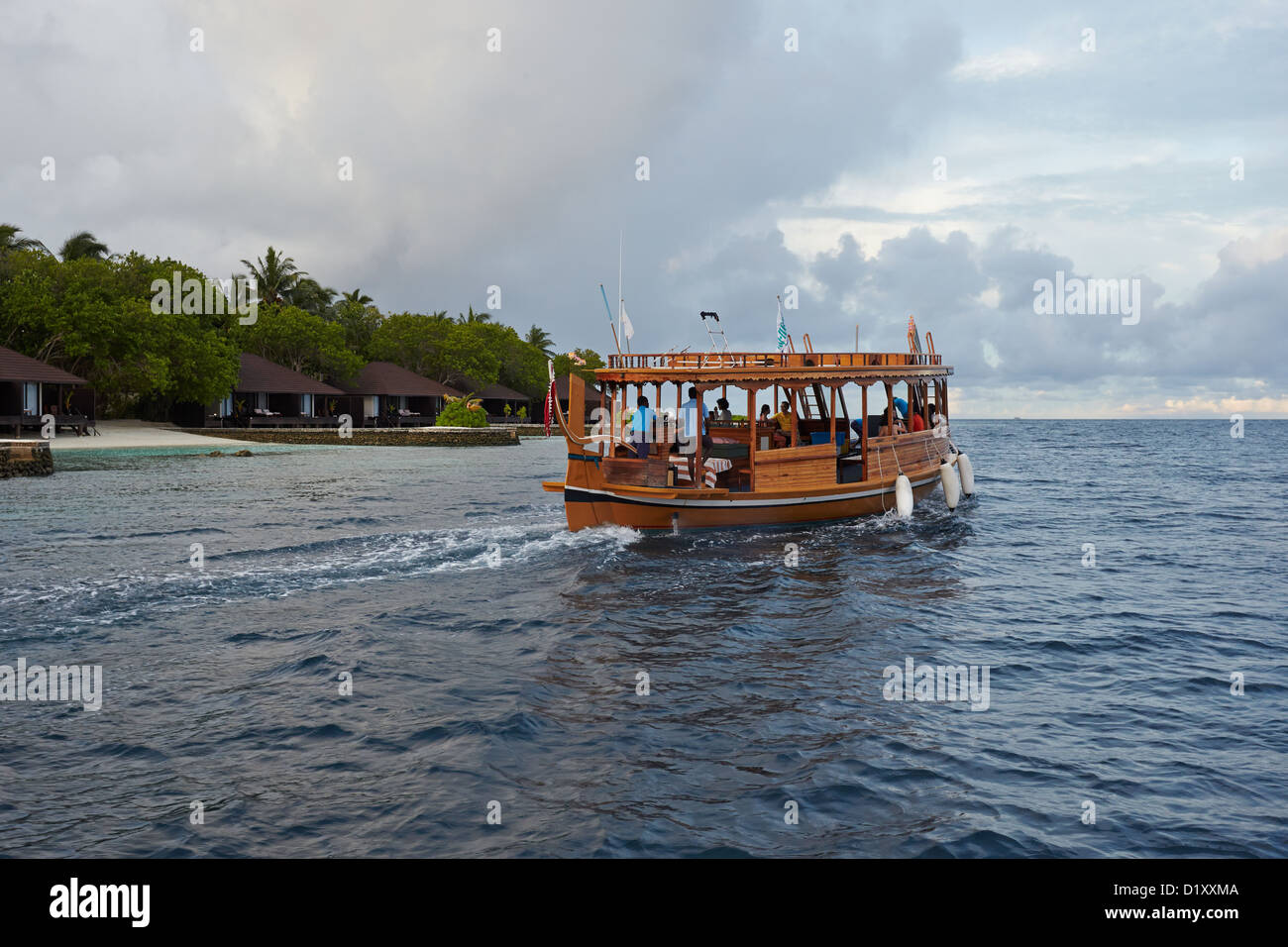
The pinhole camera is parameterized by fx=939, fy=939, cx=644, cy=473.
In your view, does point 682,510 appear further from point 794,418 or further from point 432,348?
point 432,348

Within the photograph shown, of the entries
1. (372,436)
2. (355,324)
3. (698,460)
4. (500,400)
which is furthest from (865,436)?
(500,400)

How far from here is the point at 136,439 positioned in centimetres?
4541

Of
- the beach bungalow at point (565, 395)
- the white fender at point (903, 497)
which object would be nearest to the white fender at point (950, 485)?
the white fender at point (903, 497)

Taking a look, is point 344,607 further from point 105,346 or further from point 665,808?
point 105,346

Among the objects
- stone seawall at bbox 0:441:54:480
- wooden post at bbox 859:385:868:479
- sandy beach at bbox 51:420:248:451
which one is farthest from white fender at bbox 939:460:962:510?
sandy beach at bbox 51:420:248:451

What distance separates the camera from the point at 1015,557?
1692 cm

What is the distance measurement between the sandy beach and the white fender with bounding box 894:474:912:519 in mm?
34947

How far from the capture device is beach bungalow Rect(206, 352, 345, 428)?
55000 millimetres

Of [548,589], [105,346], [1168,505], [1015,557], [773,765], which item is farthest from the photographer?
[105,346]

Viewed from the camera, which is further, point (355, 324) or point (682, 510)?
point (355, 324)

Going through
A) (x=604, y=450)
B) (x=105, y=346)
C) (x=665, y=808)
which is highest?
(x=105, y=346)

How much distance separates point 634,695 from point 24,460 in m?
29.6

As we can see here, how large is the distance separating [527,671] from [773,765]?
317 cm
